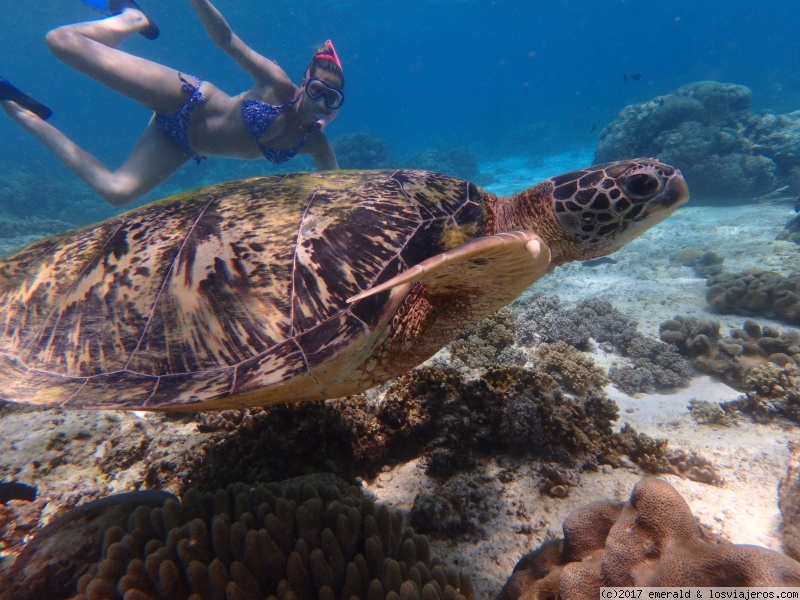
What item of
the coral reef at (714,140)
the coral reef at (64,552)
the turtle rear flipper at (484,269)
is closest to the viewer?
the turtle rear flipper at (484,269)

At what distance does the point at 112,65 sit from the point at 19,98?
1335 millimetres

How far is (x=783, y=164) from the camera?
39.5 feet

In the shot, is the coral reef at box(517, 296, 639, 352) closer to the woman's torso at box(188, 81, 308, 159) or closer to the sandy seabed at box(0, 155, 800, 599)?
the sandy seabed at box(0, 155, 800, 599)

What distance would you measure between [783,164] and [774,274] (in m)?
10.5

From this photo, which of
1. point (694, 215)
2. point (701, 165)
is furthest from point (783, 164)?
point (694, 215)

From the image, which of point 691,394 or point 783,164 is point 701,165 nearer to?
point 783,164

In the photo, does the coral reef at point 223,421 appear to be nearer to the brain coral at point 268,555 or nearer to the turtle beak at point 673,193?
the brain coral at point 268,555

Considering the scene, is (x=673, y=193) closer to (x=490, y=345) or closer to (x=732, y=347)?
(x=490, y=345)

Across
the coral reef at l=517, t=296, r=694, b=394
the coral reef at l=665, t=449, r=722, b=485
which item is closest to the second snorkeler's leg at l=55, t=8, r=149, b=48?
the coral reef at l=517, t=296, r=694, b=394

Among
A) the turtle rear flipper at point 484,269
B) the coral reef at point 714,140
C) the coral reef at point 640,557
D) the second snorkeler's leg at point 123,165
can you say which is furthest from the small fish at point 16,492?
the coral reef at point 714,140

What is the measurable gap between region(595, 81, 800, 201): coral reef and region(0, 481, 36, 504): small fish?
16811mm

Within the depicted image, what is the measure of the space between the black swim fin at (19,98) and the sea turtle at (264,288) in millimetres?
3813

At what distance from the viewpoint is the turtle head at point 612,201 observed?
229 cm

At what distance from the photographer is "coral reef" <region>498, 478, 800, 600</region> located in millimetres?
1316
